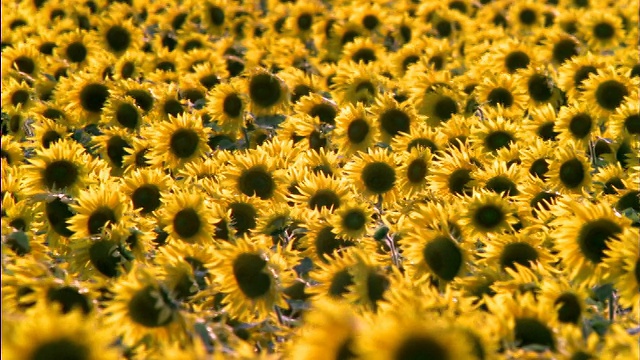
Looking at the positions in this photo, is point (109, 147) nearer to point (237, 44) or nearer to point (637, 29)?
point (237, 44)

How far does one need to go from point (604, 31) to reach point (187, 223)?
5.14 metres

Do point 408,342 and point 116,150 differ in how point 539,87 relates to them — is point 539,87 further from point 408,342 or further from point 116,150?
point 408,342

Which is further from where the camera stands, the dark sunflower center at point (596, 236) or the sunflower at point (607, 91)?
the sunflower at point (607, 91)

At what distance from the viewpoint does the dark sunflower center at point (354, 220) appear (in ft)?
13.1

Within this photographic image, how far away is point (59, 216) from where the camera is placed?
4.11 metres

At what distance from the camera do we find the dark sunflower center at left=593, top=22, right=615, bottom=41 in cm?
754

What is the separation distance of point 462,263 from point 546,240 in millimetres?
468

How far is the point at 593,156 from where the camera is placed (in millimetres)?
5086

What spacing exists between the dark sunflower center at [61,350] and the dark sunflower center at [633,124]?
4035 mm

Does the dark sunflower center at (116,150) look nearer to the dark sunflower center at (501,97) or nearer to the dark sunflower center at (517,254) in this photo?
the dark sunflower center at (501,97)

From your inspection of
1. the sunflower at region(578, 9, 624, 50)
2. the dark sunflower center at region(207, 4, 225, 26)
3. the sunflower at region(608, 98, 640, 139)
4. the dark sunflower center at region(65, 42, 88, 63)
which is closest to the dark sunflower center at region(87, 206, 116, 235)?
the sunflower at region(608, 98, 640, 139)

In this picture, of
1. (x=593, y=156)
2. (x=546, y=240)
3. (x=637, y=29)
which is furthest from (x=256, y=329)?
(x=637, y=29)

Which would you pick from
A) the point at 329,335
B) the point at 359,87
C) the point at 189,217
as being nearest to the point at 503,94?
the point at 359,87

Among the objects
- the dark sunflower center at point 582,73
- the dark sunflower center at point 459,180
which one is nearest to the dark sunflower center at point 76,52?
the dark sunflower center at point 459,180
